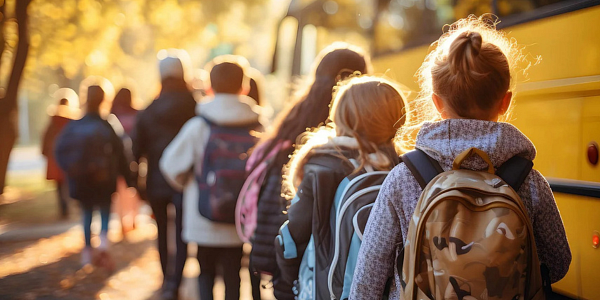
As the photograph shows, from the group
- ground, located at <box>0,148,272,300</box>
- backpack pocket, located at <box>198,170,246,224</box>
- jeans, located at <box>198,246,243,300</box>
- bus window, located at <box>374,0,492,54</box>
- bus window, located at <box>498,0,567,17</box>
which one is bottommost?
ground, located at <box>0,148,272,300</box>

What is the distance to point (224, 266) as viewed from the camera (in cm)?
454

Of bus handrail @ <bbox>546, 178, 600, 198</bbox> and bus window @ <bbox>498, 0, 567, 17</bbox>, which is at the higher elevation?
bus window @ <bbox>498, 0, 567, 17</bbox>

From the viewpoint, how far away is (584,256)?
3.41 metres

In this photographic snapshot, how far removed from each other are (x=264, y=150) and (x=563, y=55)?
169cm

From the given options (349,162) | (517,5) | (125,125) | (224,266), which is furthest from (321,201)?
(125,125)

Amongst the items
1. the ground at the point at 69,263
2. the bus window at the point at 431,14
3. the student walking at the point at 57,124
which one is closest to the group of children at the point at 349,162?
the bus window at the point at 431,14

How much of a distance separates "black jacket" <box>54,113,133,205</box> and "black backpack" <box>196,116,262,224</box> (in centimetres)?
280

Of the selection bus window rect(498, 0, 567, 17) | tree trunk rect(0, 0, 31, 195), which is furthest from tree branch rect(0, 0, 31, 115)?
bus window rect(498, 0, 567, 17)

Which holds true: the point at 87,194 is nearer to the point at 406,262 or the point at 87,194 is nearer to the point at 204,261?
the point at 204,261

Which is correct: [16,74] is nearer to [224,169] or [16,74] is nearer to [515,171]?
[224,169]

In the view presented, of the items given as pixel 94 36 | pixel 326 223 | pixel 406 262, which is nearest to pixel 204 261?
pixel 326 223

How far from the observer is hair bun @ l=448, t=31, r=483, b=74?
1897 millimetres

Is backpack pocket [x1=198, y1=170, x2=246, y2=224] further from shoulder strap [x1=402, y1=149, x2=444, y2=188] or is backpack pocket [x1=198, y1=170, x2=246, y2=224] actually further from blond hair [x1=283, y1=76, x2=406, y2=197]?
shoulder strap [x1=402, y1=149, x2=444, y2=188]

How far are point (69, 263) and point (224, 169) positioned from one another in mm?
4418
